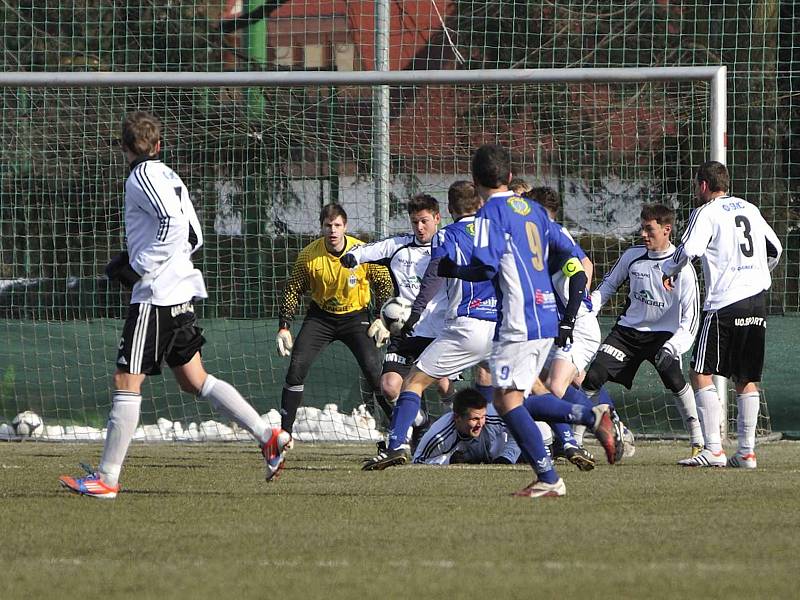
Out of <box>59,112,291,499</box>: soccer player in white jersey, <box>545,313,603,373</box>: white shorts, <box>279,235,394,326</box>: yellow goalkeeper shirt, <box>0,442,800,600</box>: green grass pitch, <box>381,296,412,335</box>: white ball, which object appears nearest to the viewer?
<box>0,442,800,600</box>: green grass pitch

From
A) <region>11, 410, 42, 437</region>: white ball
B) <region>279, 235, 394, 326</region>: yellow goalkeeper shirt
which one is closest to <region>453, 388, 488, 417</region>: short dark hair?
<region>279, 235, 394, 326</region>: yellow goalkeeper shirt

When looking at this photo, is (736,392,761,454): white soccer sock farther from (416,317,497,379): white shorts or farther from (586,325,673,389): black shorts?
(416,317,497,379): white shorts

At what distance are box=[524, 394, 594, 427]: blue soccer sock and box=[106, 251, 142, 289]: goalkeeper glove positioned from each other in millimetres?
2162

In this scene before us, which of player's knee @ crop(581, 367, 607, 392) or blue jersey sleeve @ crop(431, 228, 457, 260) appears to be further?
player's knee @ crop(581, 367, 607, 392)

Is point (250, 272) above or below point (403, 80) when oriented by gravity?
below

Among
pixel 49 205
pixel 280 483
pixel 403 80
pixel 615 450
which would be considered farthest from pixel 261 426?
pixel 49 205

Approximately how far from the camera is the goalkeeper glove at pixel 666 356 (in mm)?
10539

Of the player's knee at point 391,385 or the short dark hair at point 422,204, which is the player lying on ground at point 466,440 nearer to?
the player's knee at point 391,385

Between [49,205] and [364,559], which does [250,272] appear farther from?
[364,559]

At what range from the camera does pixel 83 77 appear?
12.0 m

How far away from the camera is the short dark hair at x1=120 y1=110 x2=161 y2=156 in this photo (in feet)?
23.8

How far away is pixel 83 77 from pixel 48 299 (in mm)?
2799

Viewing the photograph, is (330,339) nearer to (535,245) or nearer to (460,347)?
(460,347)

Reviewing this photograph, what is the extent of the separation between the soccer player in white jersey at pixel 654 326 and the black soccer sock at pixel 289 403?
222 centimetres
